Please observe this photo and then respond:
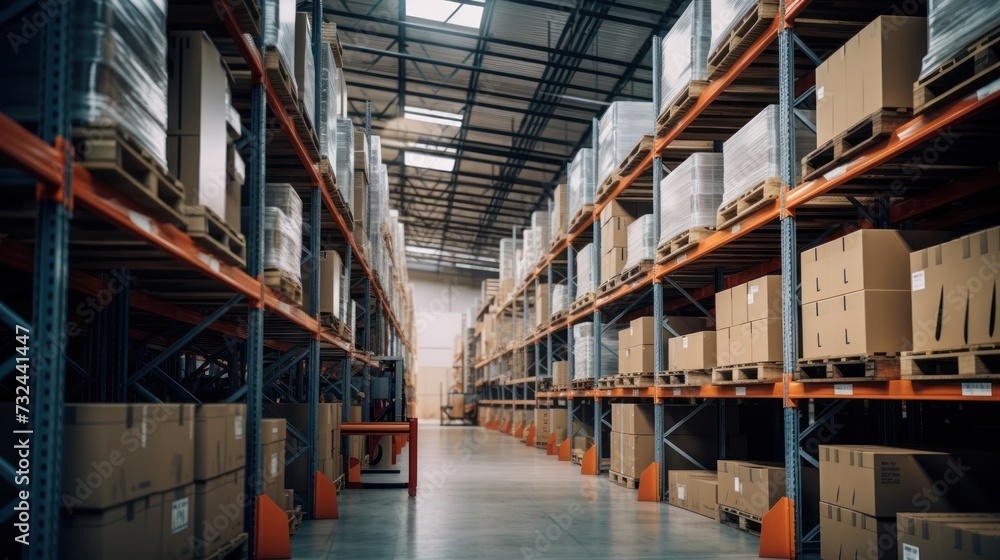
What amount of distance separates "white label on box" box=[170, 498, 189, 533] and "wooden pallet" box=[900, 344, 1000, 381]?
375 centimetres

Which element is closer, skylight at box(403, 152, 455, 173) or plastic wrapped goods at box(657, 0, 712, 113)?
plastic wrapped goods at box(657, 0, 712, 113)

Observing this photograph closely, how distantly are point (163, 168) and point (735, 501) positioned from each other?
5.40m

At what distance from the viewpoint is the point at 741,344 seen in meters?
6.62

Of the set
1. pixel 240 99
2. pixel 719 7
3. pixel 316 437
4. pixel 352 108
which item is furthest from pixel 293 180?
pixel 352 108

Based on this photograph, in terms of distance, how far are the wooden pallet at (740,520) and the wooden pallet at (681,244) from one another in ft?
7.76

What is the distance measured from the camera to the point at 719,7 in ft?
23.0

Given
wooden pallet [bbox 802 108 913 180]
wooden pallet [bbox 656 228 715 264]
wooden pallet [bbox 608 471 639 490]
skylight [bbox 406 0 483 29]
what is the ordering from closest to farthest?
wooden pallet [bbox 802 108 913 180] → wooden pallet [bbox 656 228 715 264] → wooden pallet [bbox 608 471 639 490] → skylight [bbox 406 0 483 29]

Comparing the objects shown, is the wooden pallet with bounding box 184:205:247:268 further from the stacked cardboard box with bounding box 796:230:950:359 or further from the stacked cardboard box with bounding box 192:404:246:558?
the stacked cardboard box with bounding box 796:230:950:359

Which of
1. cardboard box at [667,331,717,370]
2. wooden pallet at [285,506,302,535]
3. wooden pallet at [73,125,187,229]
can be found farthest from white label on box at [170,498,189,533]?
cardboard box at [667,331,717,370]

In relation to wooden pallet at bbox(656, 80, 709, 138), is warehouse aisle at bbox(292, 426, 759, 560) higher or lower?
lower

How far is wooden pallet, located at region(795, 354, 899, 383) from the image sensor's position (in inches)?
184

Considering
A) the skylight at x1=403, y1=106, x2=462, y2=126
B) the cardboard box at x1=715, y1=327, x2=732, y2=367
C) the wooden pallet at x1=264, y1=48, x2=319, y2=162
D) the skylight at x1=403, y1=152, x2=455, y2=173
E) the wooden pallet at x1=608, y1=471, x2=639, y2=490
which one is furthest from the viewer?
A: the skylight at x1=403, y1=152, x2=455, y2=173

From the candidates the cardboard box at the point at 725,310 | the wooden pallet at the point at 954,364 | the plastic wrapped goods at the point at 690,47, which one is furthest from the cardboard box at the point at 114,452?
the plastic wrapped goods at the point at 690,47

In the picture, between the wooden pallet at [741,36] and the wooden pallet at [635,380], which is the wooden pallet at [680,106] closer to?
the wooden pallet at [741,36]
